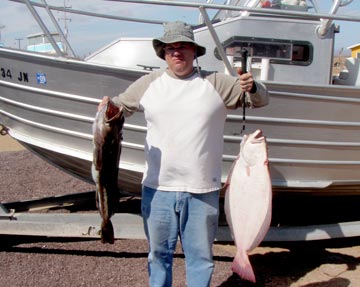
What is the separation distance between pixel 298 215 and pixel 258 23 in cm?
226

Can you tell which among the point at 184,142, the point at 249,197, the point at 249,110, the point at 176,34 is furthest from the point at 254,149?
the point at 249,110

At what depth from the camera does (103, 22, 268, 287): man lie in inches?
106

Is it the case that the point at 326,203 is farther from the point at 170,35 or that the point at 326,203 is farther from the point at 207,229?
the point at 170,35

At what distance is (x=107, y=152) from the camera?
2572 millimetres

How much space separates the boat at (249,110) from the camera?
13.1 ft

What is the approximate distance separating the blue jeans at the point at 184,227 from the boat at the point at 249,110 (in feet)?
4.41

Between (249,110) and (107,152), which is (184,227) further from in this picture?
(249,110)

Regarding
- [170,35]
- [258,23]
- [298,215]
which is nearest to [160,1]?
[170,35]

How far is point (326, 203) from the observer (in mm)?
5613

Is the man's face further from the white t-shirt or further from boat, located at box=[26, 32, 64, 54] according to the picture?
boat, located at box=[26, 32, 64, 54]

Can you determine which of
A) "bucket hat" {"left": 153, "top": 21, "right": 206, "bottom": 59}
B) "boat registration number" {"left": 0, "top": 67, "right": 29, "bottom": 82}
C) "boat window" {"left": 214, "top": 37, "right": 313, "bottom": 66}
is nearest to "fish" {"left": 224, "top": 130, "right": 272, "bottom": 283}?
"bucket hat" {"left": 153, "top": 21, "right": 206, "bottom": 59}

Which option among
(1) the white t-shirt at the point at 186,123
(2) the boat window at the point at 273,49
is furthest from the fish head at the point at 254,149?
(2) the boat window at the point at 273,49

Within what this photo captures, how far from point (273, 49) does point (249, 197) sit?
1.96 m

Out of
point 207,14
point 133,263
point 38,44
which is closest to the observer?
point 207,14
